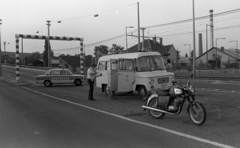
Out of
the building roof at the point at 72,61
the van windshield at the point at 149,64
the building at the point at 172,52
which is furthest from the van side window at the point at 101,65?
the building roof at the point at 72,61

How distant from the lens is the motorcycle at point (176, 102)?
6.29m

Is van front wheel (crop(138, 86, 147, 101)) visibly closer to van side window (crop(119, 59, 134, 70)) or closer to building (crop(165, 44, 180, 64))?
van side window (crop(119, 59, 134, 70))

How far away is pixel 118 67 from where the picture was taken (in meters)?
11.5

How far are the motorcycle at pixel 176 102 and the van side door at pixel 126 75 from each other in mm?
3732

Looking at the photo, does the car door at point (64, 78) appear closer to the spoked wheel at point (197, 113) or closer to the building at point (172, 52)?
the spoked wheel at point (197, 113)

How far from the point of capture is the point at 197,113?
249 inches

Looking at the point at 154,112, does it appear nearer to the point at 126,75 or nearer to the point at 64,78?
the point at 126,75

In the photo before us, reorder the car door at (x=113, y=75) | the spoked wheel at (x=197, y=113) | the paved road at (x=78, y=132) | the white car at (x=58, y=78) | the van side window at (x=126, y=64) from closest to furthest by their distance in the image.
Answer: the paved road at (x=78, y=132) < the spoked wheel at (x=197, y=113) < the car door at (x=113, y=75) < the van side window at (x=126, y=64) < the white car at (x=58, y=78)

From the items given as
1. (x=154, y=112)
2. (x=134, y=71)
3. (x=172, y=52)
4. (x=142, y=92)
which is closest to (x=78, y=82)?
(x=134, y=71)

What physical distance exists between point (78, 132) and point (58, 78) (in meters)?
15.1

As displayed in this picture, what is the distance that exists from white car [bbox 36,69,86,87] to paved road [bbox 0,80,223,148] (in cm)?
1208

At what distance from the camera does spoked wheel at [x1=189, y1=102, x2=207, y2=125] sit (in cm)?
612

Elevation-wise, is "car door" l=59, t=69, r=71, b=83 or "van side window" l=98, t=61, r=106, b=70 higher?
"van side window" l=98, t=61, r=106, b=70

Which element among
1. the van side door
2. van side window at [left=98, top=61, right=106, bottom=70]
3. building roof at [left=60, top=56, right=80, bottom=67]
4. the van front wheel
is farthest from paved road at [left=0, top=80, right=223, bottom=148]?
building roof at [left=60, top=56, right=80, bottom=67]
